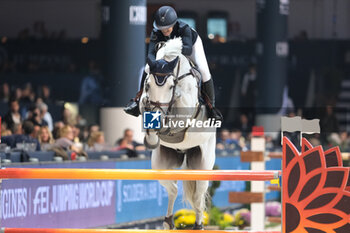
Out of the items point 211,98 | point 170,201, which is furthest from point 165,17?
point 170,201

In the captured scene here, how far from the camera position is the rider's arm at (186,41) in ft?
17.1

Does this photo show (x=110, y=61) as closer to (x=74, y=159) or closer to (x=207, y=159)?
(x=207, y=159)

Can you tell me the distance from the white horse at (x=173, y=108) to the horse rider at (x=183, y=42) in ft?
0.13

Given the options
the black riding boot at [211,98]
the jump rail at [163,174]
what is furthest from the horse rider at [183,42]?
the jump rail at [163,174]

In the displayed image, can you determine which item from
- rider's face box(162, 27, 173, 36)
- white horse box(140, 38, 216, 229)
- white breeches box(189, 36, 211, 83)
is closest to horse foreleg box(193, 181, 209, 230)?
white horse box(140, 38, 216, 229)

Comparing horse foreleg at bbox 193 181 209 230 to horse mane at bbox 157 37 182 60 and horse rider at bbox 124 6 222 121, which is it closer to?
horse rider at bbox 124 6 222 121

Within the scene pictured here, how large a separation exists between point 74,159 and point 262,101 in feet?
7.39

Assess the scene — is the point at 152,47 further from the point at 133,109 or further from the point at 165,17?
the point at 133,109

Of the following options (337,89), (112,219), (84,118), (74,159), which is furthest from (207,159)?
(337,89)

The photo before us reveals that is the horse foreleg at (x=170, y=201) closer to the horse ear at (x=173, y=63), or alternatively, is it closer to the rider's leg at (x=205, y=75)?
the rider's leg at (x=205, y=75)

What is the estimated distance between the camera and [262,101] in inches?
236

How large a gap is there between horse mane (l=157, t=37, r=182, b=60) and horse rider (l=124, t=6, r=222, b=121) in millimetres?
27

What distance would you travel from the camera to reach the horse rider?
5.15m

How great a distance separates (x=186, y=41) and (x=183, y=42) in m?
0.02
